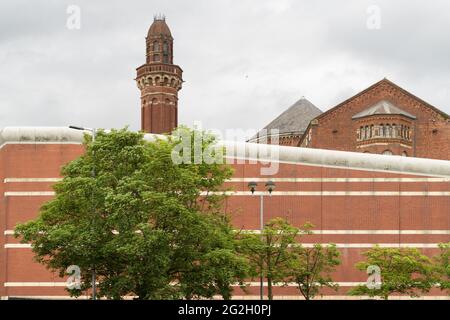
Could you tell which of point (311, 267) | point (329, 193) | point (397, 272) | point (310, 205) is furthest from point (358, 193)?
point (397, 272)

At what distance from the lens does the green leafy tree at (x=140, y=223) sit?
2584 cm

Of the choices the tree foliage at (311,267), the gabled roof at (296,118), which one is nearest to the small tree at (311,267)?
the tree foliage at (311,267)

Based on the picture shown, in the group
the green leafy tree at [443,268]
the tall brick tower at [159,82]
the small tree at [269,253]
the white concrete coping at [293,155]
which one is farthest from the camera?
the tall brick tower at [159,82]

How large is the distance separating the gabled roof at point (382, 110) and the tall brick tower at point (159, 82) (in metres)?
25.2

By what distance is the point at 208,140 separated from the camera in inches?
1138

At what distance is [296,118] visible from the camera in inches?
3081

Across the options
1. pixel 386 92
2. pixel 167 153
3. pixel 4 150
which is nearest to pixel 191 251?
pixel 167 153

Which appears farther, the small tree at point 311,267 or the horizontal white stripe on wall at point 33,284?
the horizontal white stripe on wall at point 33,284

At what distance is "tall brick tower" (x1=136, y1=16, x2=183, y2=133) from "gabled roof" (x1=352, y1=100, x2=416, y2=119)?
25.2 meters

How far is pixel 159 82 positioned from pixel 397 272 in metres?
48.5

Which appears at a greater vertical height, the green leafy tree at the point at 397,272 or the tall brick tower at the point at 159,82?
the tall brick tower at the point at 159,82

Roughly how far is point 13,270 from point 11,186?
445 centimetres

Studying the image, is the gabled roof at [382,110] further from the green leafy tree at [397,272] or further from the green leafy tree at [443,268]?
the green leafy tree at [397,272]

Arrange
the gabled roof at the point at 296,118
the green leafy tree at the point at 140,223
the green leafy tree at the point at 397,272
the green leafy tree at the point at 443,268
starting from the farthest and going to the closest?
the gabled roof at the point at 296,118, the green leafy tree at the point at 443,268, the green leafy tree at the point at 397,272, the green leafy tree at the point at 140,223
